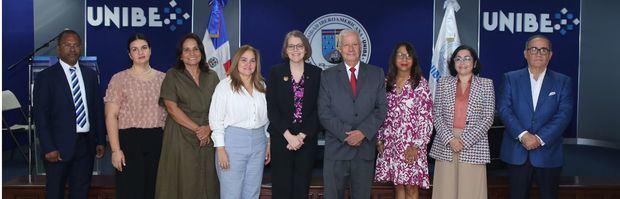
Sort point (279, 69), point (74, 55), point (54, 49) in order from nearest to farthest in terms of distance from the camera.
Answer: point (279, 69), point (74, 55), point (54, 49)

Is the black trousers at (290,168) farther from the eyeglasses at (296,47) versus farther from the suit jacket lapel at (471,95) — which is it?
the suit jacket lapel at (471,95)

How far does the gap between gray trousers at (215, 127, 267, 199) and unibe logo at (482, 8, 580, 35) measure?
658 centimetres

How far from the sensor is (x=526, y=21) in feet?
30.3

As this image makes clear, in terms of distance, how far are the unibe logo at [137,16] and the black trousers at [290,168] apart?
588cm

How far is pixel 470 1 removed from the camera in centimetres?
926

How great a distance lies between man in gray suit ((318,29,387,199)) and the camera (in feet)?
12.0

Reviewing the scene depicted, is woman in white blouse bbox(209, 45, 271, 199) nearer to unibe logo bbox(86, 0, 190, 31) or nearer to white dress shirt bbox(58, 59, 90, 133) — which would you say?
white dress shirt bbox(58, 59, 90, 133)

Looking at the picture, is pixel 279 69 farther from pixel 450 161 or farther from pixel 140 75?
pixel 450 161

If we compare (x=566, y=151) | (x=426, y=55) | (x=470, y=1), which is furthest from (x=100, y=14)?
(x=566, y=151)

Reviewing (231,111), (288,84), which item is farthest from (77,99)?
(288,84)

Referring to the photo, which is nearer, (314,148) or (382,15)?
(314,148)

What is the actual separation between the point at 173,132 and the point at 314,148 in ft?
3.03

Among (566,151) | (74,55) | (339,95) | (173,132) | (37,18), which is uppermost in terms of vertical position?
(37,18)

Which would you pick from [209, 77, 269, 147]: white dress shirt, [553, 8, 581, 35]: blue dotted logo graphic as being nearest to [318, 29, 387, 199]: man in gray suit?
[209, 77, 269, 147]: white dress shirt
